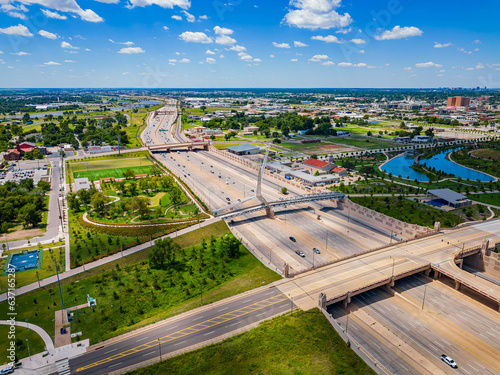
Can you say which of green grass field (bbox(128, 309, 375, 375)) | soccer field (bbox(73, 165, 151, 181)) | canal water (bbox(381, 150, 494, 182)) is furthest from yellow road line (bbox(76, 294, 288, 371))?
canal water (bbox(381, 150, 494, 182))

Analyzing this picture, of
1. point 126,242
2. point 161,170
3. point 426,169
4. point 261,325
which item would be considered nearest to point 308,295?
point 261,325

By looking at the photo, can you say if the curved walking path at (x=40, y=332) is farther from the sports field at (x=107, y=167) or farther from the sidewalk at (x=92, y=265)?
the sports field at (x=107, y=167)

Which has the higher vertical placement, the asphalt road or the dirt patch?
the dirt patch

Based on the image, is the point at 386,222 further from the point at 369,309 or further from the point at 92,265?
the point at 92,265

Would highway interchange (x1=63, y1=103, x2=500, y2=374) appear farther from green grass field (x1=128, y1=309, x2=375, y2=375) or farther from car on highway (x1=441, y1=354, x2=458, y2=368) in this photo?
green grass field (x1=128, y1=309, x2=375, y2=375)

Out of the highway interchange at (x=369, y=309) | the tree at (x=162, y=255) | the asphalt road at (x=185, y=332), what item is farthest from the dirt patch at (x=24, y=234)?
the asphalt road at (x=185, y=332)

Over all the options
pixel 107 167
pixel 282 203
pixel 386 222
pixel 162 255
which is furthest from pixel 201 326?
pixel 107 167
